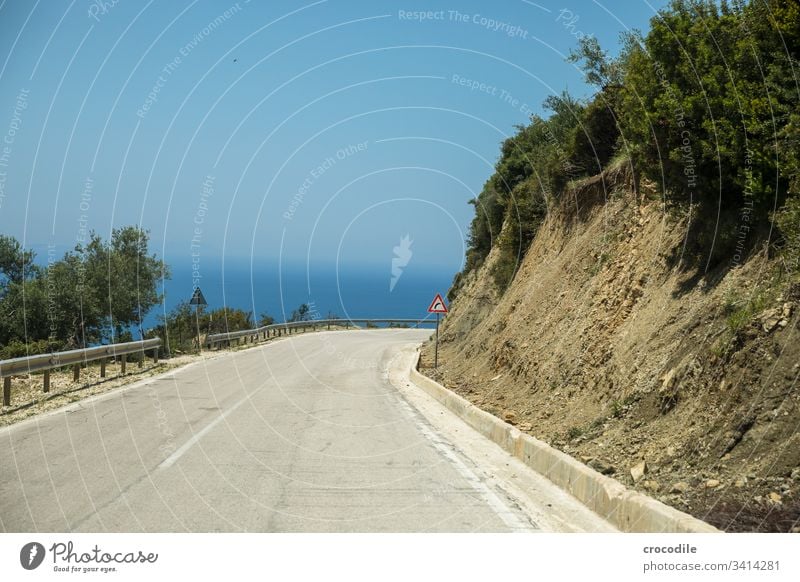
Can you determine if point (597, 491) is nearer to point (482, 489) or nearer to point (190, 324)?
point (482, 489)

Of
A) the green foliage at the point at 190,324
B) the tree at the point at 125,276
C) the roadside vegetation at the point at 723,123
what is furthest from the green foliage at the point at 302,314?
the roadside vegetation at the point at 723,123

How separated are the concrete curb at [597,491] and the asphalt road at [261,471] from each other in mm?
200

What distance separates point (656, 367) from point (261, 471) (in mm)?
5878

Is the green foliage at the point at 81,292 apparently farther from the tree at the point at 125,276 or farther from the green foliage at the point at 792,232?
the green foliage at the point at 792,232

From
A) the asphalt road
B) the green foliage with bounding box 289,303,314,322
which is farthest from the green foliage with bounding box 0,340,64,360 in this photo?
the green foliage with bounding box 289,303,314,322

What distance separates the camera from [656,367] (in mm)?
10773

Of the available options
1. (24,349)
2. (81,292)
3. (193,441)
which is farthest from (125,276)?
(193,441)

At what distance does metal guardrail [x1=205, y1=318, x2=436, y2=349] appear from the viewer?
120 ft

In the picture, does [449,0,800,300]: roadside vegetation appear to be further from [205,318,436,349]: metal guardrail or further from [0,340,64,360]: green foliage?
[205,318,436,349]: metal guardrail

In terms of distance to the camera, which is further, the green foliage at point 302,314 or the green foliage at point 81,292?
the green foliage at point 302,314

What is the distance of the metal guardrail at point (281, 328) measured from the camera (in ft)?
120
